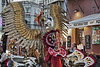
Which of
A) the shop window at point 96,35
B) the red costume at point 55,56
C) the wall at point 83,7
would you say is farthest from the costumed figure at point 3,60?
the wall at point 83,7

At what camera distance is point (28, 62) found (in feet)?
21.1

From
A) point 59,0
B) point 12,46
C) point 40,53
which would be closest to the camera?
point 40,53

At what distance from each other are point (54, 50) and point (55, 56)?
0.22 meters

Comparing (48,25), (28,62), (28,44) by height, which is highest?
(48,25)

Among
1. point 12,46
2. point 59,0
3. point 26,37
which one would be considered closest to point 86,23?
point 12,46

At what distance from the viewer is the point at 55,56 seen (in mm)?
6090

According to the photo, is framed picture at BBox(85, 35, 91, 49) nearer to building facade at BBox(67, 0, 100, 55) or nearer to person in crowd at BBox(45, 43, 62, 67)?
building facade at BBox(67, 0, 100, 55)

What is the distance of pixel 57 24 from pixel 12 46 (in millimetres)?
2500

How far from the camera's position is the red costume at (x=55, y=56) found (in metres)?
5.93

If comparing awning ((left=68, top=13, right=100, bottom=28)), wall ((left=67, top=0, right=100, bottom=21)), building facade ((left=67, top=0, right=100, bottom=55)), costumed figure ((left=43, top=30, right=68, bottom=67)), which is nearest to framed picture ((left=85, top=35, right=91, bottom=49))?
building facade ((left=67, top=0, right=100, bottom=55))

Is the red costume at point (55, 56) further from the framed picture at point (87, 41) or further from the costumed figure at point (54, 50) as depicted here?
the framed picture at point (87, 41)

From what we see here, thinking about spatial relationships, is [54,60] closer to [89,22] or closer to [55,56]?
[55,56]

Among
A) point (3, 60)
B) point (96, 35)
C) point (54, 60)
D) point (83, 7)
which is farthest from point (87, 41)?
point (54, 60)

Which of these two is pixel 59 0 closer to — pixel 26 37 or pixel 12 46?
pixel 12 46
